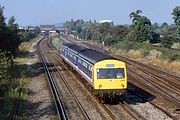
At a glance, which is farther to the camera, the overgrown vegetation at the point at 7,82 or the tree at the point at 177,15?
the tree at the point at 177,15

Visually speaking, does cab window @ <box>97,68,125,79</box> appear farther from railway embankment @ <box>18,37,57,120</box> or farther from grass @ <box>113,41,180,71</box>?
grass @ <box>113,41,180,71</box>

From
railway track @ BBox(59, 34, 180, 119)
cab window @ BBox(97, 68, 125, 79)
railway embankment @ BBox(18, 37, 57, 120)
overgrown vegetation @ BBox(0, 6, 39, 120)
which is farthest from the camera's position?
railway track @ BBox(59, 34, 180, 119)

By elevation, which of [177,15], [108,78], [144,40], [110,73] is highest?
[177,15]

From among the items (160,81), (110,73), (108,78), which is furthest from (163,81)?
(108,78)

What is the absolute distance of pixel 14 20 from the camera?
64.6 metres

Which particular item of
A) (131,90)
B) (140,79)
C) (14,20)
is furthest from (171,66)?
(14,20)

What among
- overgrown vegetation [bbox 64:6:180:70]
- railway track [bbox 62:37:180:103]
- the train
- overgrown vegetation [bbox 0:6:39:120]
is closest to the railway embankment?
overgrown vegetation [bbox 0:6:39:120]

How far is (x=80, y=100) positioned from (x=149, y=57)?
29.7 m

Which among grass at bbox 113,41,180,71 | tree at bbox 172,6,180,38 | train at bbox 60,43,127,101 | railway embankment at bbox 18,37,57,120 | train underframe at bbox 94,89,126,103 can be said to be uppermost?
tree at bbox 172,6,180,38

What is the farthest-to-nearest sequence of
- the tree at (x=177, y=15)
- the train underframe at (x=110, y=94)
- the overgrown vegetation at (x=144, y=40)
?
the tree at (x=177, y=15) → the overgrown vegetation at (x=144, y=40) → the train underframe at (x=110, y=94)

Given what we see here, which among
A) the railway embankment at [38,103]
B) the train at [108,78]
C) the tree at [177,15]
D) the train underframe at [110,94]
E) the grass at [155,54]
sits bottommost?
the grass at [155,54]

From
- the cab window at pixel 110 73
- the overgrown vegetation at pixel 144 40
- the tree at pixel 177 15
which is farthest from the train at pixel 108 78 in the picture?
the tree at pixel 177 15

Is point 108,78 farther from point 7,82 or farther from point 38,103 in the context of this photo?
point 7,82

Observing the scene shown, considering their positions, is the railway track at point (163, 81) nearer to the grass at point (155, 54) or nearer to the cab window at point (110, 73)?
the cab window at point (110, 73)
